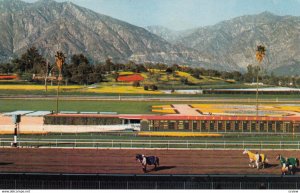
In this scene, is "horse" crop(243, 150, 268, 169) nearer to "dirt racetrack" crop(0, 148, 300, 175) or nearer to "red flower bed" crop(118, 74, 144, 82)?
"dirt racetrack" crop(0, 148, 300, 175)

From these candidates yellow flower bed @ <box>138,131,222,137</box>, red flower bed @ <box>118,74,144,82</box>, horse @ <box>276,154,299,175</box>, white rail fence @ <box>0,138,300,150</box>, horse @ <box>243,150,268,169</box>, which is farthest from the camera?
red flower bed @ <box>118,74,144,82</box>

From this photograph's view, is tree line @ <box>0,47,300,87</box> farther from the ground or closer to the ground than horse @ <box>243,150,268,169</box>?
farther from the ground

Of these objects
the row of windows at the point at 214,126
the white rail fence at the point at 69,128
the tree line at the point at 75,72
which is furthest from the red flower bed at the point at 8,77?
the row of windows at the point at 214,126

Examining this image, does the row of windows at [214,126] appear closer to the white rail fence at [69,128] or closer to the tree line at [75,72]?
the white rail fence at [69,128]

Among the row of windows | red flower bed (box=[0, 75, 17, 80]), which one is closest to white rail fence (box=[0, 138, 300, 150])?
the row of windows

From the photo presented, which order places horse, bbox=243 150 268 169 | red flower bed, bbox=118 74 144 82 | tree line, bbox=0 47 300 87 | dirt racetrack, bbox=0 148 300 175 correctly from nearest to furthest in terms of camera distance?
dirt racetrack, bbox=0 148 300 175 → horse, bbox=243 150 268 169 → tree line, bbox=0 47 300 87 → red flower bed, bbox=118 74 144 82

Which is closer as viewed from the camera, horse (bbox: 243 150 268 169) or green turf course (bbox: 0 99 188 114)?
horse (bbox: 243 150 268 169)

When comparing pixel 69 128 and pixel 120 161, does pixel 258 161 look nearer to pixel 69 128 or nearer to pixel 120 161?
pixel 120 161

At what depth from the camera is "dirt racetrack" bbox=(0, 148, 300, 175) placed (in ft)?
75.7

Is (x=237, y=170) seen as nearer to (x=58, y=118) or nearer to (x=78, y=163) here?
(x=78, y=163)

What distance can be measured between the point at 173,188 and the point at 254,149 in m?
9.37

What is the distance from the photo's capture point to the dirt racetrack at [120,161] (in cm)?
2308

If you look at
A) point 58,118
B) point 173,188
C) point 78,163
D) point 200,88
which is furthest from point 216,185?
point 200,88

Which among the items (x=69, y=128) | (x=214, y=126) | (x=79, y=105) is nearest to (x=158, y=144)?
(x=214, y=126)
